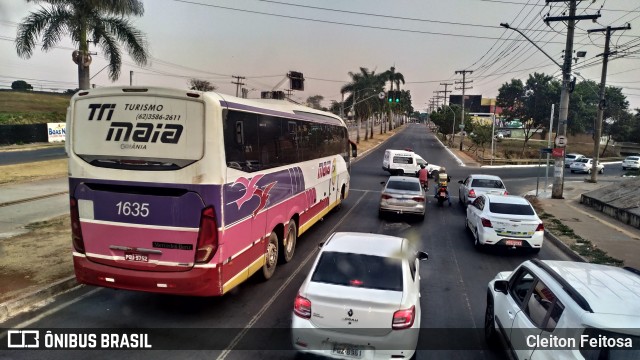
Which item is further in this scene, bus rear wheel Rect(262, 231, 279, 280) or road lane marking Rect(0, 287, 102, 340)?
bus rear wheel Rect(262, 231, 279, 280)

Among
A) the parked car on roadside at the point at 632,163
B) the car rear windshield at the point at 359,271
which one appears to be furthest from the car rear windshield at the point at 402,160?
the parked car on roadside at the point at 632,163

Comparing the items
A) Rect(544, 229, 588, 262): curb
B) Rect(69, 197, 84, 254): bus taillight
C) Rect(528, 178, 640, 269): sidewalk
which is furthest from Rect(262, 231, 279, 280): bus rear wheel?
Rect(528, 178, 640, 269): sidewalk

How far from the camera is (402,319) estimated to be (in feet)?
17.1

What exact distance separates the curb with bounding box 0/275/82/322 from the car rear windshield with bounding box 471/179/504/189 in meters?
15.1

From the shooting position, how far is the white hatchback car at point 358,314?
5176mm

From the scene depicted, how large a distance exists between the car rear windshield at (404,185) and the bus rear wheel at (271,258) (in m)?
7.19

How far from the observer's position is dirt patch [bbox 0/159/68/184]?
2183cm

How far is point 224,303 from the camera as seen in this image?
793 centimetres

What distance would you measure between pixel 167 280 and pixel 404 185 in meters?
10.9

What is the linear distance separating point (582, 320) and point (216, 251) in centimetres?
480

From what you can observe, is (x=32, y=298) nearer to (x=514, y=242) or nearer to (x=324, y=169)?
(x=324, y=169)

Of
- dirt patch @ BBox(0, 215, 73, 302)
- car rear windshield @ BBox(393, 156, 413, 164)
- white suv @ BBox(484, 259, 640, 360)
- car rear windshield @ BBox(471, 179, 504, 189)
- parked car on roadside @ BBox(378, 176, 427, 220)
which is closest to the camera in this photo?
white suv @ BBox(484, 259, 640, 360)

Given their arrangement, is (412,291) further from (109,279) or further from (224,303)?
(109,279)

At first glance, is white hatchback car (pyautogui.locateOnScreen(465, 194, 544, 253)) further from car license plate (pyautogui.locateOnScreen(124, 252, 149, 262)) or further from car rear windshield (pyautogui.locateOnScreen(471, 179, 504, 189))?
car license plate (pyautogui.locateOnScreen(124, 252, 149, 262))
